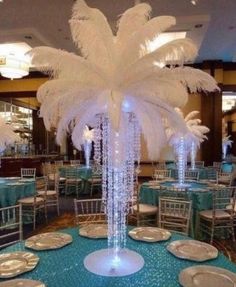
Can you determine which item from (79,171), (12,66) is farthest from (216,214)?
(12,66)

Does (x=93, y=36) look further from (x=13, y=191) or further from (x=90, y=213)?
(x=13, y=191)

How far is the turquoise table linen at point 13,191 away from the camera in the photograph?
5811mm

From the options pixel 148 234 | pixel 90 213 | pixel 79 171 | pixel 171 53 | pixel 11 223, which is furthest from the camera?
pixel 79 171

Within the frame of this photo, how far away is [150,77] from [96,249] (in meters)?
1.43

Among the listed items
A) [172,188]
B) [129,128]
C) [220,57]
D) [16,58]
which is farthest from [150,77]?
[220,57]

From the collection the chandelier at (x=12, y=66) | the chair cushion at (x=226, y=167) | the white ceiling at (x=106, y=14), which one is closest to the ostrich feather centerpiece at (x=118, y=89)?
the white ceiling at (x=106, y=14)

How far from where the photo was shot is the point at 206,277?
6.03 ft

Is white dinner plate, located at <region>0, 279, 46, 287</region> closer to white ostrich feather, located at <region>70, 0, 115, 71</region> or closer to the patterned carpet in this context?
white ostrich feather, located at <region>70, 0, 115, 71</region>

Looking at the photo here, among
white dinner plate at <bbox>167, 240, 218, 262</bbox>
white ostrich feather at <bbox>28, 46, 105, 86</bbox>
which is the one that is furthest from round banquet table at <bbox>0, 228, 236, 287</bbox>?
white ostrich feather at <bbox>28, 46, 105, 86</bbox>

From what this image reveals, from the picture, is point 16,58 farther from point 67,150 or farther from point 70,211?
point 67,150

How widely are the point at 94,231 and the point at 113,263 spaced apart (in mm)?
695

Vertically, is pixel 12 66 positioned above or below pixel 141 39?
above

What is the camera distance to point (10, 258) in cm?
217

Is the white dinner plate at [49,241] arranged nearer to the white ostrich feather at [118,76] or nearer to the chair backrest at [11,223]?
the chair backrest at [11,223]
